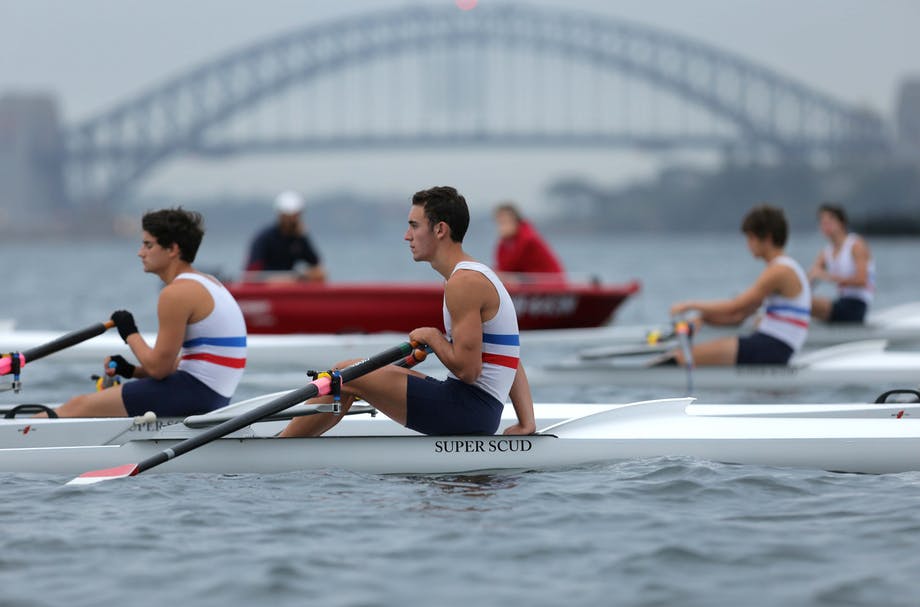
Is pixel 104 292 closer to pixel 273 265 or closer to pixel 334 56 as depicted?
pixel 273 265

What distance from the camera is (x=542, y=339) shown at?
476 inches

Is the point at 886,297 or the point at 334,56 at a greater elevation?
the point at 334,56

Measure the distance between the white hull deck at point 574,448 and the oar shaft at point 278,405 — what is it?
0.23 m

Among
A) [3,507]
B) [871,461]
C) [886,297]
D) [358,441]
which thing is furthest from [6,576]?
[886,297]

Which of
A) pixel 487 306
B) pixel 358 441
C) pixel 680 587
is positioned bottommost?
pixel 680 587

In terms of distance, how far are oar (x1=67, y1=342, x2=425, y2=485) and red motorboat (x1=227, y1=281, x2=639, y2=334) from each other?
7112mm

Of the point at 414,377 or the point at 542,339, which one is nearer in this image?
the point at 414,377

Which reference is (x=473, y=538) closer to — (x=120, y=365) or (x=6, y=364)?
(x=120, y=365)

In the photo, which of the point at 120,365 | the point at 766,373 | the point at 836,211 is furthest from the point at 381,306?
the point at 120,365

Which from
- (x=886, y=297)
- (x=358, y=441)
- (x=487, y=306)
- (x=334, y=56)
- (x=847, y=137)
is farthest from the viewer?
(x=847, y=137)

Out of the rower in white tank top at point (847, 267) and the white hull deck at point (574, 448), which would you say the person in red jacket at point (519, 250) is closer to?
the rower in white tank top at point (847, 267)

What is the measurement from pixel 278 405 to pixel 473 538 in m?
1.07

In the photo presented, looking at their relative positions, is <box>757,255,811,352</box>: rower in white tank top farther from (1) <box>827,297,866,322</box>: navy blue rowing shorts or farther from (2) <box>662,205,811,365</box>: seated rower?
(1) <box>827,297,866,322</box>: navy blue rowing shorts

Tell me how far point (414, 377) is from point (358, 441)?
0.47 m
